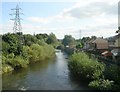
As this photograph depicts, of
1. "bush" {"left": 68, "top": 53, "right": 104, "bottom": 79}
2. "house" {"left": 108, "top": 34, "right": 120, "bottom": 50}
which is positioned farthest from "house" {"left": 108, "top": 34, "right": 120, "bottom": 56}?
"bush" {"left": 68, "top": 53, "right": 104, "bottom": 79}

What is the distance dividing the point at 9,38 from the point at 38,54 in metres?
11.6

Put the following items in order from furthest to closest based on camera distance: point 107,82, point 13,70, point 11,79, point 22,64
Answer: point 22,64
point 13,70
point 11,79
point 107,82

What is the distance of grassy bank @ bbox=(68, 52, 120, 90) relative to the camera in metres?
25.4

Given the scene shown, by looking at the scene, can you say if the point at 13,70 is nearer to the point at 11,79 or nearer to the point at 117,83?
the point at 11,79

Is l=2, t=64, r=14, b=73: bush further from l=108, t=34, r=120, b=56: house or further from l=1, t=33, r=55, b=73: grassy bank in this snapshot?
l=108, t=34, r=120, b=56: house

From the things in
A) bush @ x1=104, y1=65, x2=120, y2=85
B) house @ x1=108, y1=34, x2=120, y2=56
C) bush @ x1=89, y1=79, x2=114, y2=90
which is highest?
house @ x1=108, y1=34, x2=120, y2=56

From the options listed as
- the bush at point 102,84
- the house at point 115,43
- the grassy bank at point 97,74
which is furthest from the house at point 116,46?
the bush at point 102,84

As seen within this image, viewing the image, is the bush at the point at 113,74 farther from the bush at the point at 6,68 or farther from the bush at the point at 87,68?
the bush at the point at 6,68

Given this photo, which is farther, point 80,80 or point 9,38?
point 9,38

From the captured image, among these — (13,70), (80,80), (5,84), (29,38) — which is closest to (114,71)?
(80,80)

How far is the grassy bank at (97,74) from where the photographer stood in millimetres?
25394

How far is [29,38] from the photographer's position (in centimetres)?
7756

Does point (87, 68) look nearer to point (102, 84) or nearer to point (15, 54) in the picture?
point (102, 84)

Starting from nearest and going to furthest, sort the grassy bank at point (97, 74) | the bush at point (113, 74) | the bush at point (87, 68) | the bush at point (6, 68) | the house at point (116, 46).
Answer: the grassy bank at point (97, 74), the bush at point (113, 74), the bush at point (87, 68), the bush at point (6, 68), the house at point (116, 46)
